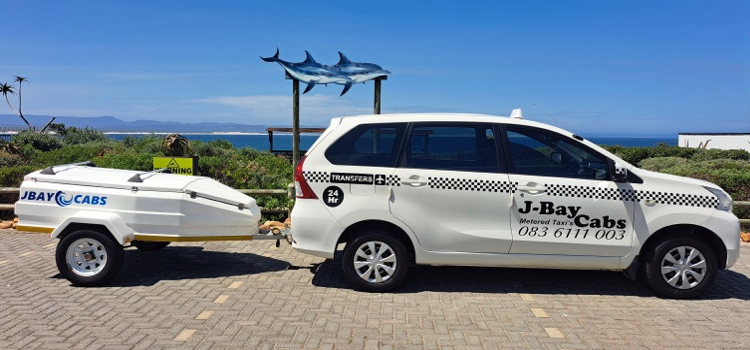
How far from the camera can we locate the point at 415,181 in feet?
19.0

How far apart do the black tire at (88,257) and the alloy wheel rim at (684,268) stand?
5597mm

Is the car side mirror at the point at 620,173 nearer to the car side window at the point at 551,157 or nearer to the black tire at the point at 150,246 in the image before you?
the car side window at the point at 551,157

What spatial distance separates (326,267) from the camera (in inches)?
273

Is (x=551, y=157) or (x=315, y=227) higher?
(x=551, y=157)

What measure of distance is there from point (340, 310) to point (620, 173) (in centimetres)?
302

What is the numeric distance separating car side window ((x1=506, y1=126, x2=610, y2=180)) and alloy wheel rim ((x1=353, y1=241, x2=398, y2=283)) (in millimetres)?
1525

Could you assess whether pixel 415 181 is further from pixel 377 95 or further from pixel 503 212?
pixel 377 95

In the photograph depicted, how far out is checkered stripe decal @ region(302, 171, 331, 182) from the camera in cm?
584

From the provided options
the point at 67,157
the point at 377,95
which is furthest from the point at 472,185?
the point at 67,157

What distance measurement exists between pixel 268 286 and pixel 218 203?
1059 millimetres

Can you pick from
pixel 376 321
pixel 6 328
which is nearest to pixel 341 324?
pixel 376 321

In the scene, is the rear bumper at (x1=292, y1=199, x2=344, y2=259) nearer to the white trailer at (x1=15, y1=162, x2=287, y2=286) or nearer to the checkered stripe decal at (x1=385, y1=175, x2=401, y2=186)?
the checkered stripe decal at (x1=385, y1=175, x2=401, y2=186)

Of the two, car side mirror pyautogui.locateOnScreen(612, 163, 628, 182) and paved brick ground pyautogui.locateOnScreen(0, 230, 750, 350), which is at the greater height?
car side mirror pyautogui.locateOnScreen(612, 163, 628, 182)

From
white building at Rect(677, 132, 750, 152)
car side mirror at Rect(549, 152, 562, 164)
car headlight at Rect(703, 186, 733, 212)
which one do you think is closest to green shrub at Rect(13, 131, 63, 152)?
car side mirror at Rect(549, 152, 562, 164)
